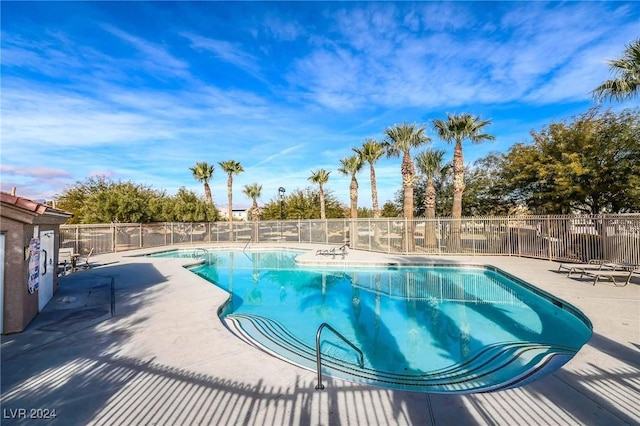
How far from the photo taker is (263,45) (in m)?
16.4

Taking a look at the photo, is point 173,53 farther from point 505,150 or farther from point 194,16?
point 505,150

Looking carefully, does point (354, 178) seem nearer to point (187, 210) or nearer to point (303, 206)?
point (303, 206)

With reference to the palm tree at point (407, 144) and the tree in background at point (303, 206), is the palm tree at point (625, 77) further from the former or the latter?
the tree in background at point (303, 206)

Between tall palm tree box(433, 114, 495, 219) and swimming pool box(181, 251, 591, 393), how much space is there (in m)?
6.31

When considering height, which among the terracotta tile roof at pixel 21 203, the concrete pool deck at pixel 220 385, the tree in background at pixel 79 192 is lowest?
the concrete pool deck at pixel 220 385

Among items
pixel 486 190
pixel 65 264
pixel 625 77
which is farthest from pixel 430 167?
pixel 65 264

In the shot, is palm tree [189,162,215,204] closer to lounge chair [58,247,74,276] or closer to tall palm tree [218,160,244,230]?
tall palm tree [218,160,244,230]

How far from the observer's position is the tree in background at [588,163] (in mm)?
13562

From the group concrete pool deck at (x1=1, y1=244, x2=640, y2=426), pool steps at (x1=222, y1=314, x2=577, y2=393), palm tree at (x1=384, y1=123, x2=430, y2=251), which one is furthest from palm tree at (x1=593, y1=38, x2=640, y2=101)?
palm tree at (x1=384, y1=123, x2=430, y2=251)

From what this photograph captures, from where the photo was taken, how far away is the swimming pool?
4.92 meters

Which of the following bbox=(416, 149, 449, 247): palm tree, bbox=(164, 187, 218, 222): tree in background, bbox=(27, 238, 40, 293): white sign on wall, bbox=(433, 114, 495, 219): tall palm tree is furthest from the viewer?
bbox=(164, 187, 218, 222): tree in background

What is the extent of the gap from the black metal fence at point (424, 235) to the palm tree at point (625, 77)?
13.3 ft

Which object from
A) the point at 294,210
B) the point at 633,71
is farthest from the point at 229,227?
the point at 633,71

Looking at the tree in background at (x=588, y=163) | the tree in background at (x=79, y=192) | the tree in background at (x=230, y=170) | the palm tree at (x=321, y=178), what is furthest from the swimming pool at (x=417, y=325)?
the tree in background at (x=79, y=192)
